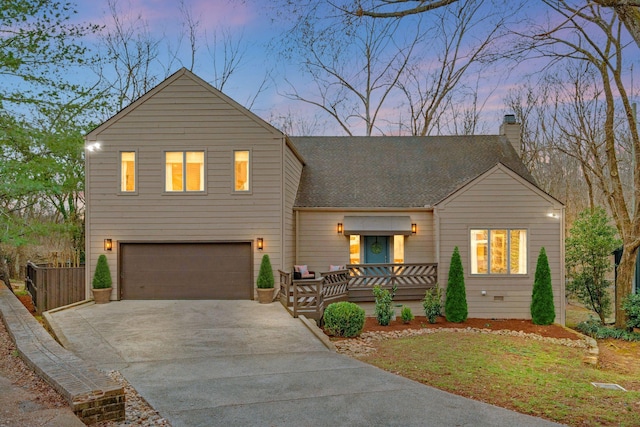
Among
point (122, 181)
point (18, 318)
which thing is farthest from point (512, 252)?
point (18, 318)

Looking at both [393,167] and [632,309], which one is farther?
[393,167]

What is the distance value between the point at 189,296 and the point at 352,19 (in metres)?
9.51

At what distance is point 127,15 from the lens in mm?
23219

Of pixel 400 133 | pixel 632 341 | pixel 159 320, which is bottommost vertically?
pixel 632 341

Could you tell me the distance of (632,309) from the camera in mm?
13148

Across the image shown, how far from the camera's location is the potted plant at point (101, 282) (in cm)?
1271

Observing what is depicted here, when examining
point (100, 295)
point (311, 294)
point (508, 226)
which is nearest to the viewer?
point (311, 294)

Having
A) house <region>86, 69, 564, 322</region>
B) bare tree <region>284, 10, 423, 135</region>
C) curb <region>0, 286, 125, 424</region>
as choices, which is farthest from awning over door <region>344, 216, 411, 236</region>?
bare tree <region>284, 10, 423, 135</region>

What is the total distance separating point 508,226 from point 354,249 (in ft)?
15.7

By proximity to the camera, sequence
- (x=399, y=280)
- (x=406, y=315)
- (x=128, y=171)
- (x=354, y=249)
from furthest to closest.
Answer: (x=354, y=249) → (x=399, y=280) → (x=128, y=171) → (x=406, y=315)

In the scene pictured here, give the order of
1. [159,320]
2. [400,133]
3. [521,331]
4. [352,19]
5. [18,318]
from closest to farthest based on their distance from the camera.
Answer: [352,19] < [18,318] < [159,320] < [521,331] < [400,133]

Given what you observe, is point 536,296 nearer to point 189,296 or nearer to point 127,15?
point 189,296

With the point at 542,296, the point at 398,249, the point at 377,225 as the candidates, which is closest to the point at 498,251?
the point at 542,296

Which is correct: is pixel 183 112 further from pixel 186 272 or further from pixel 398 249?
pixel 398 249
